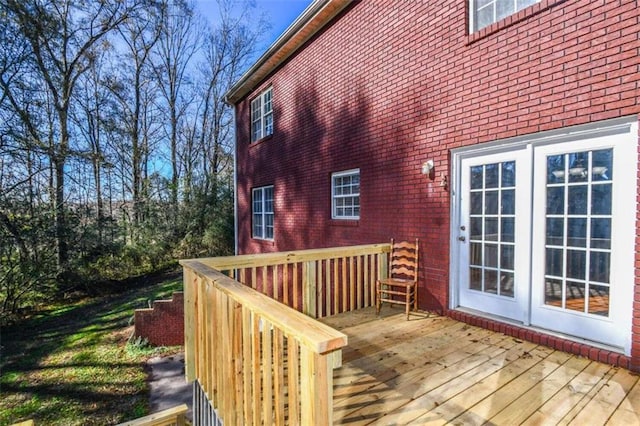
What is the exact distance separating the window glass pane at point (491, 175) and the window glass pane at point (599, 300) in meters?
1.32

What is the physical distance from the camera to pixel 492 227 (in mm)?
3686

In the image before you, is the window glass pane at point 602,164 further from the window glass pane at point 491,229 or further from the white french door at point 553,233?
the window glass pane at point 491,229

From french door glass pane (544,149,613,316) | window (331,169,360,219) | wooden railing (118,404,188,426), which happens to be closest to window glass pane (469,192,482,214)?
french door glass pane (544,149,613,316)

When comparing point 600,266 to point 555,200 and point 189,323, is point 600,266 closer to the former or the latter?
point 555,200

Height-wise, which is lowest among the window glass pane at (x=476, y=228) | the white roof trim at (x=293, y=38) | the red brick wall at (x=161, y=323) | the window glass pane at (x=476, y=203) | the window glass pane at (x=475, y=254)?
the red brick wall at (x=161, y=323)

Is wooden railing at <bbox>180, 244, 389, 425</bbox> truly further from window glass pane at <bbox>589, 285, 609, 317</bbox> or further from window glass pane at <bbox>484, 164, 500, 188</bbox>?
window glass pane at <bbox>589, 285, 609, 317</bbox>

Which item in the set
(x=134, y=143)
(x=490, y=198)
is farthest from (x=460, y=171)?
(x=134, y=143)

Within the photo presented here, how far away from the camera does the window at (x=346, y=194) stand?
572cm

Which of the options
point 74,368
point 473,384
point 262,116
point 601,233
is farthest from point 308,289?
point 262,116

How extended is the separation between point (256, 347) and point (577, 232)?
10.0ft

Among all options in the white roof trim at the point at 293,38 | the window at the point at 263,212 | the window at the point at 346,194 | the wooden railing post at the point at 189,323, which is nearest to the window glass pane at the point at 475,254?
the window at the point at 346,194

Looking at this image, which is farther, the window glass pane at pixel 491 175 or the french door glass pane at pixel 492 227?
the window glass pane at pixel 491 175

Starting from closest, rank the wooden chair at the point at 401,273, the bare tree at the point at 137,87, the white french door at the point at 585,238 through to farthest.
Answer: the white french door at the point at 585,238, the wooden chair at the point at 401,273, the bare tree at the point at 137,87

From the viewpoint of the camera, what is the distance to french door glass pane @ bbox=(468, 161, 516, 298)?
11.6 ft
